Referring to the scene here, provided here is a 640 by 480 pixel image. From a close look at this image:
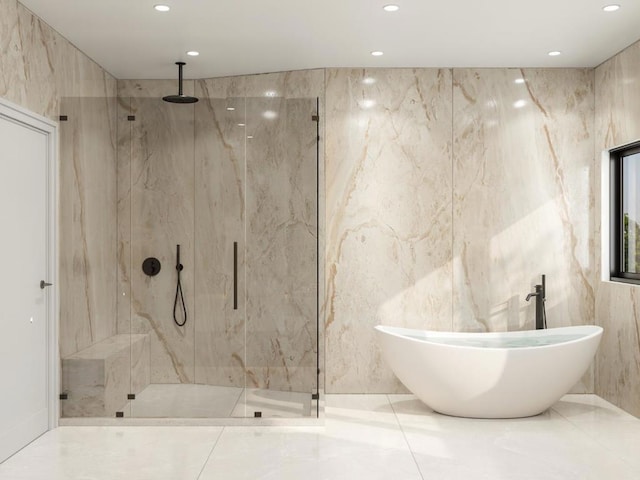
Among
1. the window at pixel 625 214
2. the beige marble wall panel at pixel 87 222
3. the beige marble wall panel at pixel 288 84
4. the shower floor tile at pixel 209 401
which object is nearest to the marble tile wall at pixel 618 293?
the window at pixel 625 214

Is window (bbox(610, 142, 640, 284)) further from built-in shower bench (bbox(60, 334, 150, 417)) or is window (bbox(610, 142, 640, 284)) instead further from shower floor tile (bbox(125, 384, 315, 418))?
built-in shower bench (bbox(60, 334, 150, 417))

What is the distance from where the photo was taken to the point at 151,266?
4.45m

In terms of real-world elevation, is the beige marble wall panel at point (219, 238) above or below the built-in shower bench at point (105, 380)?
above

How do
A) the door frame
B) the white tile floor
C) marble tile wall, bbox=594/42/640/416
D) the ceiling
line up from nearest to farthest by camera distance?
1. the white tile floor
2. the ceiling
3. the door frame
4. marble tile wall, bbox=594/42/640/416

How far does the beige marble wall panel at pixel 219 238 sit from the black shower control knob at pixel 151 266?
0.26m

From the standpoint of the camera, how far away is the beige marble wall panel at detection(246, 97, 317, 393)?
175 inches

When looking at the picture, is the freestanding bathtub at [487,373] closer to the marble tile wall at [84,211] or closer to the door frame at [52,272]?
the marble tile wall at [84,211]

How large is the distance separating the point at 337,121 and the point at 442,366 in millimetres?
2156

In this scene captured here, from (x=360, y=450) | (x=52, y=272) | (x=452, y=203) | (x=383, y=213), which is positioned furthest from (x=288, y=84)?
(x=360, y=450)

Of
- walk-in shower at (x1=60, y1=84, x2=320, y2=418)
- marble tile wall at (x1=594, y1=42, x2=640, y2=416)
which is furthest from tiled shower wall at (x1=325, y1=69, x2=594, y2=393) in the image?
walk-in shower at (x1=60, y1=84, x2=320, y2=418)

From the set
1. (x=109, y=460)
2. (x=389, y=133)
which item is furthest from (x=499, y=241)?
(x=109, y=460)

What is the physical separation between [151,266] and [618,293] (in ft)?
11.0

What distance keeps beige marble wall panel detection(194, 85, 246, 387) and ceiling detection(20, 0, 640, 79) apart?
1.85ft

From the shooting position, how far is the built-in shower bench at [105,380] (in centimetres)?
447
